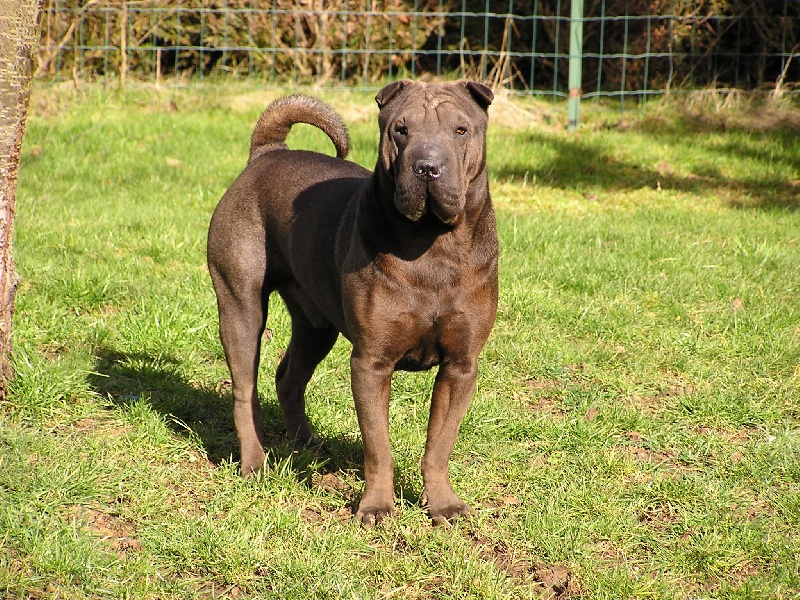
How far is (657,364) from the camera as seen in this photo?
544 cm

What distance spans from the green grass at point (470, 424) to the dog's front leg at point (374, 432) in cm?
10

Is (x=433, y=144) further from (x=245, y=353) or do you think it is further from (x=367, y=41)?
(x=367, y=41)

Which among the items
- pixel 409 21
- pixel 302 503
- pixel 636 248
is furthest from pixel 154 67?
pixel 302 503

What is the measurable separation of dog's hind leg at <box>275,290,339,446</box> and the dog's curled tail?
794mm

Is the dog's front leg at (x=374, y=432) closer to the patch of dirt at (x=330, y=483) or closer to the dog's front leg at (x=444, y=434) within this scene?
the dog's front leg at (x=444, y=434)

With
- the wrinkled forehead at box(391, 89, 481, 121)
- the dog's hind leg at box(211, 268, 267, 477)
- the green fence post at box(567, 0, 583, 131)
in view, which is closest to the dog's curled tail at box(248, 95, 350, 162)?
the dog's hind leg at box(211, 268, 267, 477)

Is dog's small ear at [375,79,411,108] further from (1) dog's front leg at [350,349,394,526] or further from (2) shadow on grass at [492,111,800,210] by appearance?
(2) shadow on grass at [492,111,800,210]

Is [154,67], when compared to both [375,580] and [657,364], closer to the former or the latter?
[657,364]

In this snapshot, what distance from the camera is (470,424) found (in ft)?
15.5

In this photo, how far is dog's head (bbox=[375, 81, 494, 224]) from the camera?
3309 millimetres

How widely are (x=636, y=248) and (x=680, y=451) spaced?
111 inches

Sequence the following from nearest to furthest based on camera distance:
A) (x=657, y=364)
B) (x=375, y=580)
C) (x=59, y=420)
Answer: (x=375, y=580) → (x=59, y=420) → (x=657, y=364)

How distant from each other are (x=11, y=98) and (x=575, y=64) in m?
7.84

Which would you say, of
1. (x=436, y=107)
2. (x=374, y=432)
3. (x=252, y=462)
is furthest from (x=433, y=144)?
(x=252, y=462)
